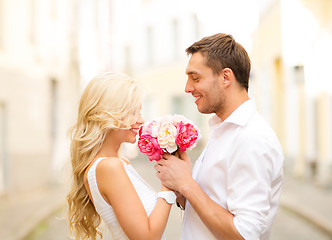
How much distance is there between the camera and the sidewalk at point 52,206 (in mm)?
7926

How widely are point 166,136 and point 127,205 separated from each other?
415 millimetres

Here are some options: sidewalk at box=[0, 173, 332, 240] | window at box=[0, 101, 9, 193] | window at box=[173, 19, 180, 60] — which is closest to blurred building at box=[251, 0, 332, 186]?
sidewalk at box=[0, 173, 332, 240]

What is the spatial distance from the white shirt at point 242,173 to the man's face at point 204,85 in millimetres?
121

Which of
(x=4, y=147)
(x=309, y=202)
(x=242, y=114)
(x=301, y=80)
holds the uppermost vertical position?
(x=301, y=80)

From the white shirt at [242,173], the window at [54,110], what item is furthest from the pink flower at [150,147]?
the window at [54,110]

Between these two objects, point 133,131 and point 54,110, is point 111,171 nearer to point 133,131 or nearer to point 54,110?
point 133,131

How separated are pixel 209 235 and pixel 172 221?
20.6 feet

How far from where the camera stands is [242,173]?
236cm

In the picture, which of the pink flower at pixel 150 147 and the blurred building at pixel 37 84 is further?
the blurred building at pixel 37 84

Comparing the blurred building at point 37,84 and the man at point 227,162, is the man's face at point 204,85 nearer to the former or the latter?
the man at point 227,162

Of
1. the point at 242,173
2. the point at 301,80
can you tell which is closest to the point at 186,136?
the point at 242,173

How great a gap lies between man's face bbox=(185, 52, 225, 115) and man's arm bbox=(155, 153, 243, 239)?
1.04 ft

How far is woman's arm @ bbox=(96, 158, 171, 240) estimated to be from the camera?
249cm

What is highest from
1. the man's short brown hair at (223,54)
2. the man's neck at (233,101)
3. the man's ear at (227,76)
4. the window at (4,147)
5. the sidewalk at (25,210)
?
the man's short brown hair at (223,54)
